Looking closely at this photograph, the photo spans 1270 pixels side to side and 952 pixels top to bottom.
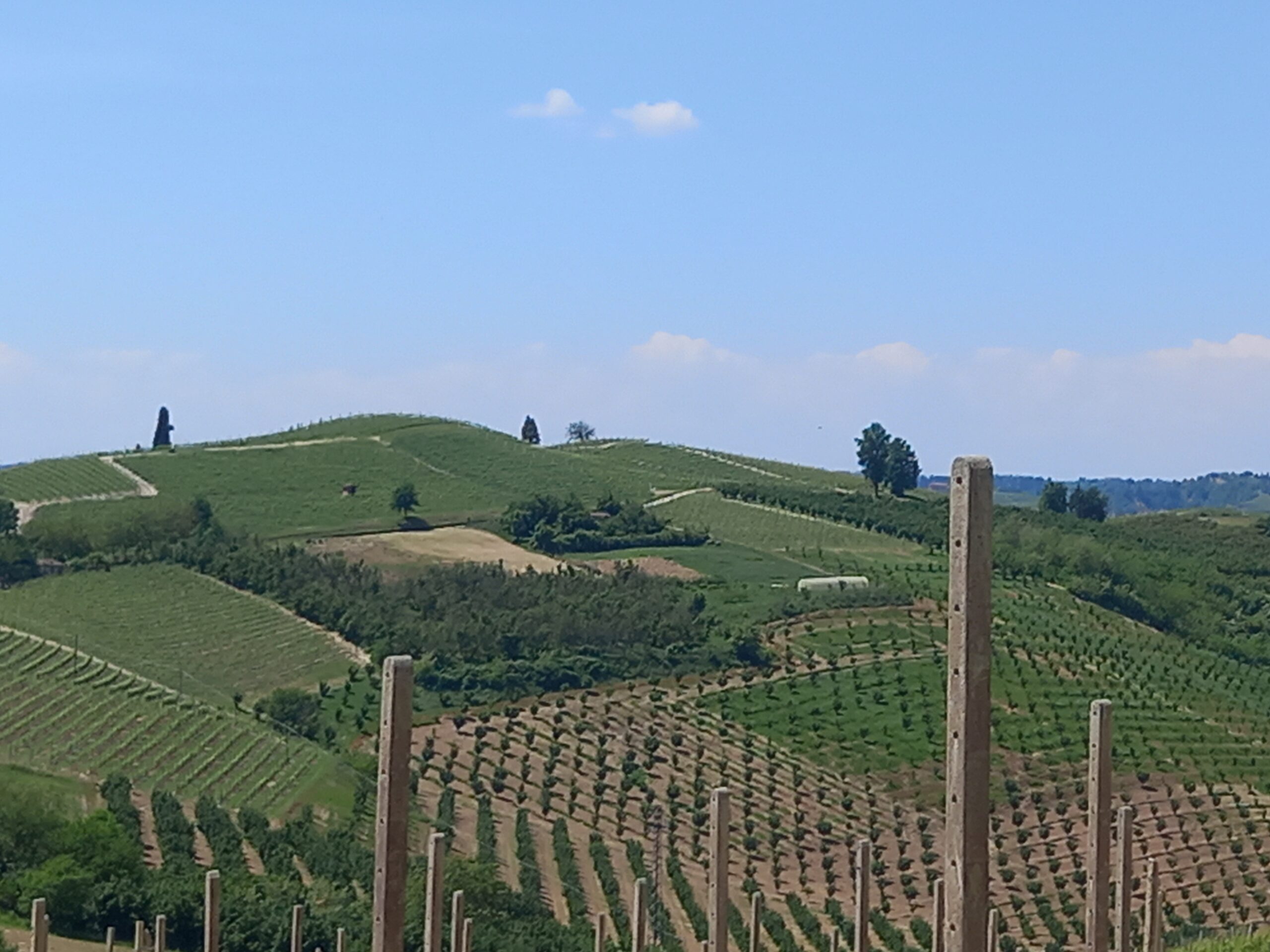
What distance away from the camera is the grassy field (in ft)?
120

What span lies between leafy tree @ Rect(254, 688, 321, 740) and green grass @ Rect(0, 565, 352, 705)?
167 cm

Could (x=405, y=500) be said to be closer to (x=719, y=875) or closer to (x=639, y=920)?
(x=639, y=920)

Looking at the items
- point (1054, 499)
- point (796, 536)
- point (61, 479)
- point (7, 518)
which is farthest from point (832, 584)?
point (61, 479)

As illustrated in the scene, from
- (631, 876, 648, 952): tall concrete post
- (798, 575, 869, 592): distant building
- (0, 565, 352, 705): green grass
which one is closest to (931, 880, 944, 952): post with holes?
(631, 876, 648, 952): tall concrete post

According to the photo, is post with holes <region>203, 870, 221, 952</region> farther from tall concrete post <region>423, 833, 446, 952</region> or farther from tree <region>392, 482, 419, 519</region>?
tree <region>392, 482, 419, 519</region>

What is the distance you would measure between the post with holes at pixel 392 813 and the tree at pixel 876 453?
81.7 metres

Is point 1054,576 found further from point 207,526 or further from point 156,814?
point 156,814

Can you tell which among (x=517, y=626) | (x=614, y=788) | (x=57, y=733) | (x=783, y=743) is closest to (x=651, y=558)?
(x=517, y=626)

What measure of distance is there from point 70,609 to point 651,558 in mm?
22075

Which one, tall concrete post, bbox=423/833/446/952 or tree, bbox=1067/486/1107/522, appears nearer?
tall concrete post, bbox=423/833/446/952

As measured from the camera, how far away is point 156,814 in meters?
32.5

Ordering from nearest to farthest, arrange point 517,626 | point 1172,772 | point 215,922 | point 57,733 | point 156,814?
point 215,922, point 156,814, point 57,733, point 1172,772, point 517,626

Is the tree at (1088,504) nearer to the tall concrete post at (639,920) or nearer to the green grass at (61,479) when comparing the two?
the green grass at (61,479)

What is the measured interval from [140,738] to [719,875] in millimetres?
32573
